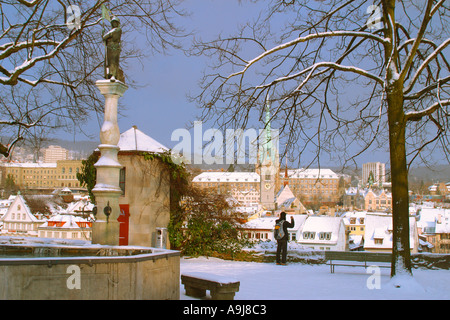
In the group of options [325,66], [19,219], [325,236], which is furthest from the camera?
[325,236]

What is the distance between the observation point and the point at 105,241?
1044 centimetres

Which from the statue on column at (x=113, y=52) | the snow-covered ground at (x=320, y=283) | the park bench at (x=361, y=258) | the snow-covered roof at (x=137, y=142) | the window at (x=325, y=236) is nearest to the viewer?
the snow-covered ground at (x=320, y=283)

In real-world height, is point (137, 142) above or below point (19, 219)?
above

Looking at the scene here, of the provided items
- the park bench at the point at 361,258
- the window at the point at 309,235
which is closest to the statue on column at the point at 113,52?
the park bench at the point at 361,258

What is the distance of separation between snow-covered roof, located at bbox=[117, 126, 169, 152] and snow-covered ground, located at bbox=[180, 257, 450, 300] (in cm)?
470

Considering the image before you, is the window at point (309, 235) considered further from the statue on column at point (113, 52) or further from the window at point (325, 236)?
the statue on column at point (113, 52)

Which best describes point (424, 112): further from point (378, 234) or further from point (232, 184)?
point (232, 184)

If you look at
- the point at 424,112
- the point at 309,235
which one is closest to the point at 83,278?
the point at 424,112

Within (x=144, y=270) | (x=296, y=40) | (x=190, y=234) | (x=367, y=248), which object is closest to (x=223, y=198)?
(x=190, y=234)

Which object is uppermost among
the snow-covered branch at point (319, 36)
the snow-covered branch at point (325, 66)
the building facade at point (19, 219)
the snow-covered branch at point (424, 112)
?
the snow-covered branch at point (319, 36)

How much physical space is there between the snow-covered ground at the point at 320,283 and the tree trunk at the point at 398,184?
505mm

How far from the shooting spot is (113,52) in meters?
11.3

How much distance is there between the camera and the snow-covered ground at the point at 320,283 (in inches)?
388

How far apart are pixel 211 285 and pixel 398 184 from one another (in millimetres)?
5363
